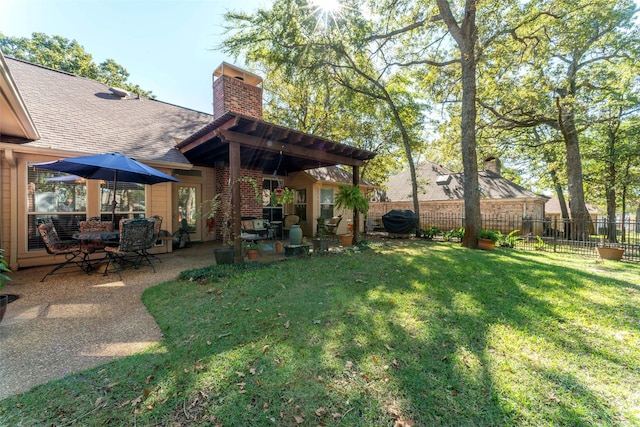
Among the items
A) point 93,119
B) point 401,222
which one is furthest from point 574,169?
point 93,119

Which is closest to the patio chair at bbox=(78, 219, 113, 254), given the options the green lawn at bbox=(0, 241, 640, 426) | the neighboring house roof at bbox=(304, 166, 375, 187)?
the green lawn at bbox=(0, 241, 640, 426)

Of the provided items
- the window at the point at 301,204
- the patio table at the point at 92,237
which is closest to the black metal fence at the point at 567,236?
the window at the point at 301,204

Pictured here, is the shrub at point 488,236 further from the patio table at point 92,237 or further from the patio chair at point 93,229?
the patio chair at point 93,229

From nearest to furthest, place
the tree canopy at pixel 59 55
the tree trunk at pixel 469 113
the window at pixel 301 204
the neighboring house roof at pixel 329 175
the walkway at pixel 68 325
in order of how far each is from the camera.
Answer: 1. the walkway at pixel 68 325
2. the tree trunk at pixel 469 113
3. the neighboring house roof at pixel 329 175
4. the window at pixel 301 204
5. the tree canopy at pixel 59 55

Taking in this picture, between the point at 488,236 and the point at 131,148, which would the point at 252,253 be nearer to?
the point at 131,148

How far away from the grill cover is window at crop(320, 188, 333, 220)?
2551 mm

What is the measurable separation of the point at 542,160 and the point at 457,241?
14047mm

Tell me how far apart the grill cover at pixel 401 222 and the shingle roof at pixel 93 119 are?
7998 millimetres

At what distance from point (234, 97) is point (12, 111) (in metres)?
5.31

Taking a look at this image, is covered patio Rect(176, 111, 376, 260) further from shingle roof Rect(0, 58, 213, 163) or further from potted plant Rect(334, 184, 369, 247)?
shingle roof Rect(0, 58, 213, 163)

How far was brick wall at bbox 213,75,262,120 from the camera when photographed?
7.91 meters

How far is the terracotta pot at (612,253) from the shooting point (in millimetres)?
6910

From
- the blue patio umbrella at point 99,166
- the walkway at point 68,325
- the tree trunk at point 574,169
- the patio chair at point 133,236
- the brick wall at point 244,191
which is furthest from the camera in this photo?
the tree trunk at point 574,169

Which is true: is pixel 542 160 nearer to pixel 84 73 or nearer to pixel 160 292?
pixel 160 292
